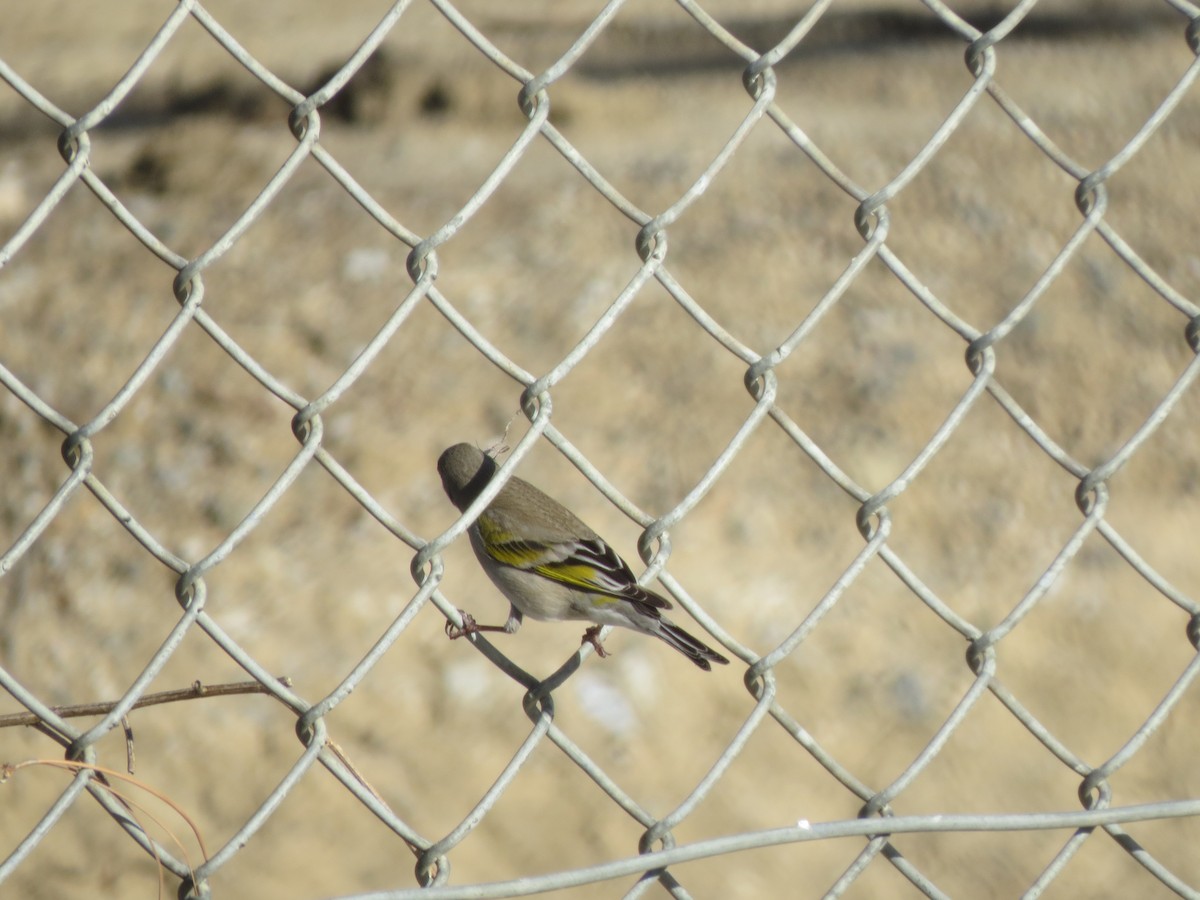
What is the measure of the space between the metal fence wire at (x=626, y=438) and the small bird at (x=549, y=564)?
0.38m

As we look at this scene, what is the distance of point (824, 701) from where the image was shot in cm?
404

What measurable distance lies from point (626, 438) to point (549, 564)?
145cm

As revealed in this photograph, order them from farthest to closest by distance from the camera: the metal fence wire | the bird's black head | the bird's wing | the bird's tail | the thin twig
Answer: the metal fence wire < the bird's black head < the bird's wing < the bird's tail < the thin twig

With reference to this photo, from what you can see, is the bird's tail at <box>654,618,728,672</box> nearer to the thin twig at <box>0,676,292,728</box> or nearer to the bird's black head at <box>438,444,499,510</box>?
the bird's black head at <box>438,444,499,510</box>

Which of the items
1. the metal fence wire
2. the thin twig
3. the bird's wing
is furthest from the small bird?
the thin twig

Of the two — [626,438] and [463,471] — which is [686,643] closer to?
[463,471]

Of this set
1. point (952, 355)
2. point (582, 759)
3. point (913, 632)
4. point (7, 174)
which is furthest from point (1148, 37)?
point (582, 759)

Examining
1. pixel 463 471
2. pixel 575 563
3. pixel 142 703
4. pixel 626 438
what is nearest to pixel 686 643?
pixel 575 563

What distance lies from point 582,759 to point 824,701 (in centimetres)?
228

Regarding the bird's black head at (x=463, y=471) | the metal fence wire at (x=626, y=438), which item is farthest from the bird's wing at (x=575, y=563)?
the metal fence wire at (x=626, y=438)

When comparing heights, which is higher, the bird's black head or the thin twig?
the bird's black head

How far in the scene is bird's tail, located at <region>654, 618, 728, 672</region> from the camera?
2807 mm

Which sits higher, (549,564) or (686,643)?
(549,564)

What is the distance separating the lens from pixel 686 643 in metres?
2.91
